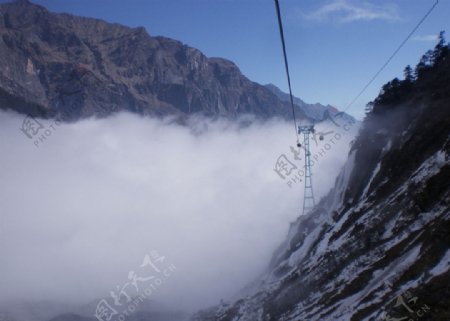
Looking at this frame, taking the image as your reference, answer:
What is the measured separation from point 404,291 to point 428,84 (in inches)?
2159

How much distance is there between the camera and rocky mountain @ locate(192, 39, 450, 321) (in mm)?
33403

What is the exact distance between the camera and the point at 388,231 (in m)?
50.2

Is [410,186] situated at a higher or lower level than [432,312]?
higher

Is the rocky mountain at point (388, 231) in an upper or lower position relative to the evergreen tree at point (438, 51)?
lower

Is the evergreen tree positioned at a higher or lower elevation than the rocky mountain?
higher

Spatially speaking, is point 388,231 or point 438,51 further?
point 438,51

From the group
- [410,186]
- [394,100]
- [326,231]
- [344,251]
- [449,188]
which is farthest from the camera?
[394,100]

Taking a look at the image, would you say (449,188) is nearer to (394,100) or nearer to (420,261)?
(420,261)

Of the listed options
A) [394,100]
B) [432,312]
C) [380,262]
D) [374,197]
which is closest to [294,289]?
[374,197]

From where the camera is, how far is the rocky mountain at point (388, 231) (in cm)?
3340

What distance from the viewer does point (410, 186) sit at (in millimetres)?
52531

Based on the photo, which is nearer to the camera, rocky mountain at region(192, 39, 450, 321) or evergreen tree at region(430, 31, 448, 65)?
rocky mountain at region(192, 39, 450, 321)

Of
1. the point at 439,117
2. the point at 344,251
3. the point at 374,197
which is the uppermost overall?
the point at 439,117

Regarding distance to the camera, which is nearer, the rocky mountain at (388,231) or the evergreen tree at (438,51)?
the rocky mountain at (388,231)
